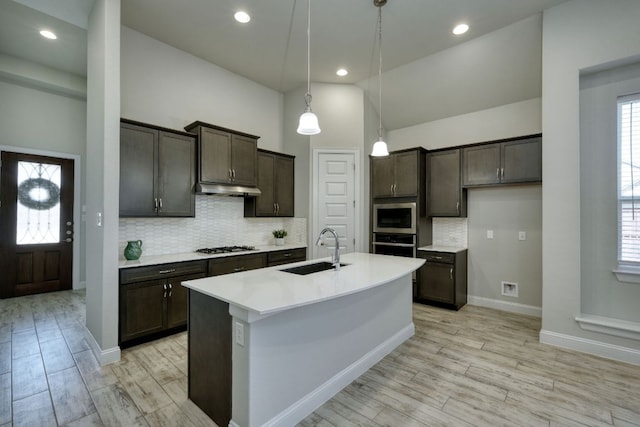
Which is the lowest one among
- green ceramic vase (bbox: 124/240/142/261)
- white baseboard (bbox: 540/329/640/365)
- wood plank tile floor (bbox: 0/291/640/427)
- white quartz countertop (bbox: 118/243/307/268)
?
wood plank tile floor (bbox: 0/291/640/427)

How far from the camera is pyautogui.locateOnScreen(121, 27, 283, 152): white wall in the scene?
3.53m

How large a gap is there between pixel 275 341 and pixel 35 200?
5436 mm

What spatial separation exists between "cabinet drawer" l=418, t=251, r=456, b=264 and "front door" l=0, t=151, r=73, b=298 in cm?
608

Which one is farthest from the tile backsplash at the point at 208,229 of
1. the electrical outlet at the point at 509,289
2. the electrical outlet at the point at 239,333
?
the electrical outlet at the point at 509,289

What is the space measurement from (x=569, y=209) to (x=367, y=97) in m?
3.32

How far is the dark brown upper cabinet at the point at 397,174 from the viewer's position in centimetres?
459

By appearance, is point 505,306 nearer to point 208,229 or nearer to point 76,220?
point 208,229

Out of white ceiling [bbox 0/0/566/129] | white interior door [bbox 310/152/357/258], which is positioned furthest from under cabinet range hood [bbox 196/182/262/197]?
white ceiling [bbox 0/0/566/129]

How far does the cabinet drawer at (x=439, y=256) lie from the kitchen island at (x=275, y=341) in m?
2.10

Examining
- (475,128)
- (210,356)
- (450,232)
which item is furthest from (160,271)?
(475,128)

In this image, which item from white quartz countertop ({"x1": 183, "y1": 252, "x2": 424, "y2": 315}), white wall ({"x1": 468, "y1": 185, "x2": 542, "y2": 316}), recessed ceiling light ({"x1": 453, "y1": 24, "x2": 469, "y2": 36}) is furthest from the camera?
white wall ({"x1": 468, "y1": 185, "x2": 542, "y2": 316})

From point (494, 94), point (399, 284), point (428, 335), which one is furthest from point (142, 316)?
point (494, 94)

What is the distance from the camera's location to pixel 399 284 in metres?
3.13

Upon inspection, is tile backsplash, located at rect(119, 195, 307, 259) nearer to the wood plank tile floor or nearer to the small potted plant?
the small potted plant
